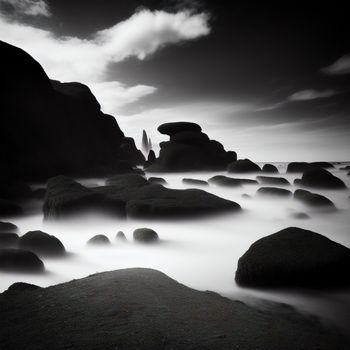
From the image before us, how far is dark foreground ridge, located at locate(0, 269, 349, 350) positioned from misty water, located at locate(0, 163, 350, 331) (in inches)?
19.0

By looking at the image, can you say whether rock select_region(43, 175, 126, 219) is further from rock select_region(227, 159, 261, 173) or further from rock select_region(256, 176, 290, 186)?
rock select_region(227, 159, 261, 173)

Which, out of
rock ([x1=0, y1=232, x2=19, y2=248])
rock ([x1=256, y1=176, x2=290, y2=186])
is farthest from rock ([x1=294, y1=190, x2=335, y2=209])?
rock ([x1=0, y1=232, x2=19, y2=248])

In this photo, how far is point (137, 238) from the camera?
5496 millimetres

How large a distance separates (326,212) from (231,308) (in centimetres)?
721

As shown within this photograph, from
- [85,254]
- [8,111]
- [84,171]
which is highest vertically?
[8,111]

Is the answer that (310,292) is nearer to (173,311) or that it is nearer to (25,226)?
(173,311)

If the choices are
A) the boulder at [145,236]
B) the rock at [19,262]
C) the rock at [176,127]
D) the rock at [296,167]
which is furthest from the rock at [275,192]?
the rock at [176,127]

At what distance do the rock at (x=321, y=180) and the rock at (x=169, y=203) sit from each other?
6570mm

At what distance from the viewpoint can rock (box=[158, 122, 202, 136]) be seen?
26.5 meters

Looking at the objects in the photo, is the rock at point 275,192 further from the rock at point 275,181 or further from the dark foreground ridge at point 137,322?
the dark foreground ridge at point 137,322

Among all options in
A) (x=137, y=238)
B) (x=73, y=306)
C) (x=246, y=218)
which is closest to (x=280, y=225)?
(x=246, y=218)

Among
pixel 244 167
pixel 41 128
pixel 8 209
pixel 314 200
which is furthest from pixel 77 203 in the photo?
pixel 244 167

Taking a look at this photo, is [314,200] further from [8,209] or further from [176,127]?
[176,127]

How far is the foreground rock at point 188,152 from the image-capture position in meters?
23.9
